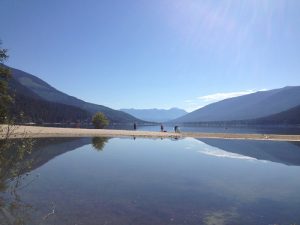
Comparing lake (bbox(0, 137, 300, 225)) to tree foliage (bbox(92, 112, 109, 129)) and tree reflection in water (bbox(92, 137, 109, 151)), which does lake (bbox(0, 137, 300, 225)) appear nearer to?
tree reflection in water (bbox(92, 137, 109, 151))

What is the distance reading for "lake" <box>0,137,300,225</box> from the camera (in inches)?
534

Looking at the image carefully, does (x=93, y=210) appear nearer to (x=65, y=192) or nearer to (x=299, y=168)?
(x=65, y=192)

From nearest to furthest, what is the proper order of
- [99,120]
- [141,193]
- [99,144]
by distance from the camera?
1. [141,193]
2. [99,144]
3. [99,120]

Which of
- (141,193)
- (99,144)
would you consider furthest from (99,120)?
(141,193)

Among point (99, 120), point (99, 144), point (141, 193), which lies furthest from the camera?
point (99, 120)

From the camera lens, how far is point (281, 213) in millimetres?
15320

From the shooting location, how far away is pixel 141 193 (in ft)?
60.3

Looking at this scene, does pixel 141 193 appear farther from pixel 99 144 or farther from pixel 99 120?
pixel 99 120

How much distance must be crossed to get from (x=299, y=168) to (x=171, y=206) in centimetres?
1967

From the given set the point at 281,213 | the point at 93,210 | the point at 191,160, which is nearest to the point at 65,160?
the point at 191,160

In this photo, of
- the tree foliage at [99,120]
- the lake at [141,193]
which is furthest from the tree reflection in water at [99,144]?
the tree foliage at [99,120]

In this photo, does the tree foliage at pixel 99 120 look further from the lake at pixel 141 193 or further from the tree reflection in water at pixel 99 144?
the lake at pixel 141 193

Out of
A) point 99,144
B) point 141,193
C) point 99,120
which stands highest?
point 99,120

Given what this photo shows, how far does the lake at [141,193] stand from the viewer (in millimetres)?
13576
